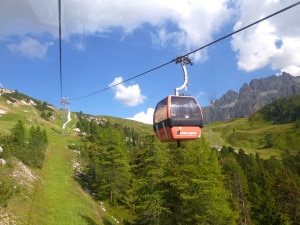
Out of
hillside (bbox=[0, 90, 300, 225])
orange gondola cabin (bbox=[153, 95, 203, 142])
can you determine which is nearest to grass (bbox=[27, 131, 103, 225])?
hillside (bbox=[0, 90, 300, 225])

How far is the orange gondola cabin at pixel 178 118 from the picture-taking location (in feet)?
41.1

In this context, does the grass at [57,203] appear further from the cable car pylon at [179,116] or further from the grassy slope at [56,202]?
the cable car pylon at [179,116]

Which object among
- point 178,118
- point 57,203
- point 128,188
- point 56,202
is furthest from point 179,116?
point 128,188

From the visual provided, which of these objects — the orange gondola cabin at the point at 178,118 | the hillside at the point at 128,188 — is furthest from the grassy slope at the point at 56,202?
the orange gondola cabin at the point at 178,118

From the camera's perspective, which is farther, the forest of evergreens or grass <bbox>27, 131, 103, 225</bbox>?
grass <bbox>27, 131, 103, 225</bbox>

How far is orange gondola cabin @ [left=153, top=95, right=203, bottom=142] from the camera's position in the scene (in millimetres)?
12539

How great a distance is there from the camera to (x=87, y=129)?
114438mm

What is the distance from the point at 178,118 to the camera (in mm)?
12625

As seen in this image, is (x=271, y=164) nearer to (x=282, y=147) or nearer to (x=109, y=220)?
(x=109, y=220)

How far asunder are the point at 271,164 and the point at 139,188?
80160 mm

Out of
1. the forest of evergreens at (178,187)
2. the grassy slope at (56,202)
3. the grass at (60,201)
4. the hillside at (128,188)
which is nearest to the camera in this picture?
the forest of evergreens at (178,187)

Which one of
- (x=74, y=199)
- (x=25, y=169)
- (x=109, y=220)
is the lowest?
(x=109, y=220)

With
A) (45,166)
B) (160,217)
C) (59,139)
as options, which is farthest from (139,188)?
(59,139)

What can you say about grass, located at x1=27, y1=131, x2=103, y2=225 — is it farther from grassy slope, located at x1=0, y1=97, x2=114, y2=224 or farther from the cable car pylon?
the cable car pylon
